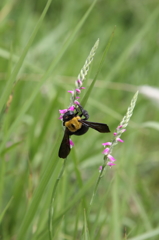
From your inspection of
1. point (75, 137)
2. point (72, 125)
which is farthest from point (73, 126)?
point (75, 137)

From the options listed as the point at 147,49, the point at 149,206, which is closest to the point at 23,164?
the point at 149,206

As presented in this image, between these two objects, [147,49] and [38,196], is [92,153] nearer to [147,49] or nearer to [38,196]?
[38,196]

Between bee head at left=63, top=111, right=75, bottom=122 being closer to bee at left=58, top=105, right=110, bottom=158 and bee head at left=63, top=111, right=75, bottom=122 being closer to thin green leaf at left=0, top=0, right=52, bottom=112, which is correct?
bee at left=58, top=105, right=110, bottom=158

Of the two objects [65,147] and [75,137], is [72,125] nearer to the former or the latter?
[65,147]

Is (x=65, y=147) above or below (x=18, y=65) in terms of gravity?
below

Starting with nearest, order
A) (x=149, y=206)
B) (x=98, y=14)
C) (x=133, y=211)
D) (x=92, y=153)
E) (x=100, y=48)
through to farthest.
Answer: (x=92, y=153), (x=149, y=206), (x=133, y=211), (x=100, y=48), (x=98, y=14)

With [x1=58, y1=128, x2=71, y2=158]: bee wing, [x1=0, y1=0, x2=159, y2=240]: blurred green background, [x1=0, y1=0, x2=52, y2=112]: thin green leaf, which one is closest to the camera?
[x1=58, y1=128, x2=71, y2=158]: bee wing

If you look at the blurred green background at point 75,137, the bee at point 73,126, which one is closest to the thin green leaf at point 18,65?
the blurred green background at point 75,137

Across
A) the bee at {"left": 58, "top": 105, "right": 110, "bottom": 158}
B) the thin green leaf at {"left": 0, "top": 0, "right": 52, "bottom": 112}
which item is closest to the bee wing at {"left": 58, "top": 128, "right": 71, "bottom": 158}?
the bee at {"left": 58, "top": 105, "right": 110, "bottom": 158}
